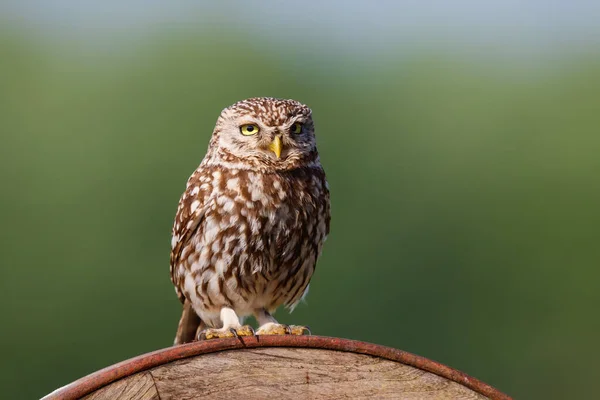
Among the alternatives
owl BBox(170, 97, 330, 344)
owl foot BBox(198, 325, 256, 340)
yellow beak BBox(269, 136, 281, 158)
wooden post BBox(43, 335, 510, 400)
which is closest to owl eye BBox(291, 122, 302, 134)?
owl BBox(170, 97, 330, 344)

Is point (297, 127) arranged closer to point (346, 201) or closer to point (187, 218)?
point (187, 218)

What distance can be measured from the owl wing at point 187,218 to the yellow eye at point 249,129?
0.30 meters

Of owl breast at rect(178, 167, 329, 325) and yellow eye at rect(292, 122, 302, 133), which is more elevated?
yellow eye at rect(292, 122, 302, 133)

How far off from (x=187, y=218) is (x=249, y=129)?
20.3 inches

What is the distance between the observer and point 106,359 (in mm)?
17031

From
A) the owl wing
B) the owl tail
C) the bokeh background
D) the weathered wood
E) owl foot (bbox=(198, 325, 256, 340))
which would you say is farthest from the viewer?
the bokeh background

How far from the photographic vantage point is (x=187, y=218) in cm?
568

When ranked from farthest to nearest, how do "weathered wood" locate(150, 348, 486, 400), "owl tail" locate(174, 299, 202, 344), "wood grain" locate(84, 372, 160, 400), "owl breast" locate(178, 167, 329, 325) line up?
"owl tail" locate(174, 299, 202, 344), "owl breast" locate(178, 167, 329, 325), "weathered wood" locate(150, 348, 486, 400), "wood grain" locate(84, 372, 160, 400)

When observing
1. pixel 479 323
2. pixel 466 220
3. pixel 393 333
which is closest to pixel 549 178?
pixel 466 220

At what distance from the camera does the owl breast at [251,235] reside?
5.52 metres

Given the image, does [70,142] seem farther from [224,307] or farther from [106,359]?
[224,307]

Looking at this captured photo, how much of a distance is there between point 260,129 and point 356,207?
15513 mm

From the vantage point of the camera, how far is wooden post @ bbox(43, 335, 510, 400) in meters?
3.79

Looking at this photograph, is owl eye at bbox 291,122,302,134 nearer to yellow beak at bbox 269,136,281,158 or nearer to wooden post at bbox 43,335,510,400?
yellow beak at bbox 269,136,281,158
